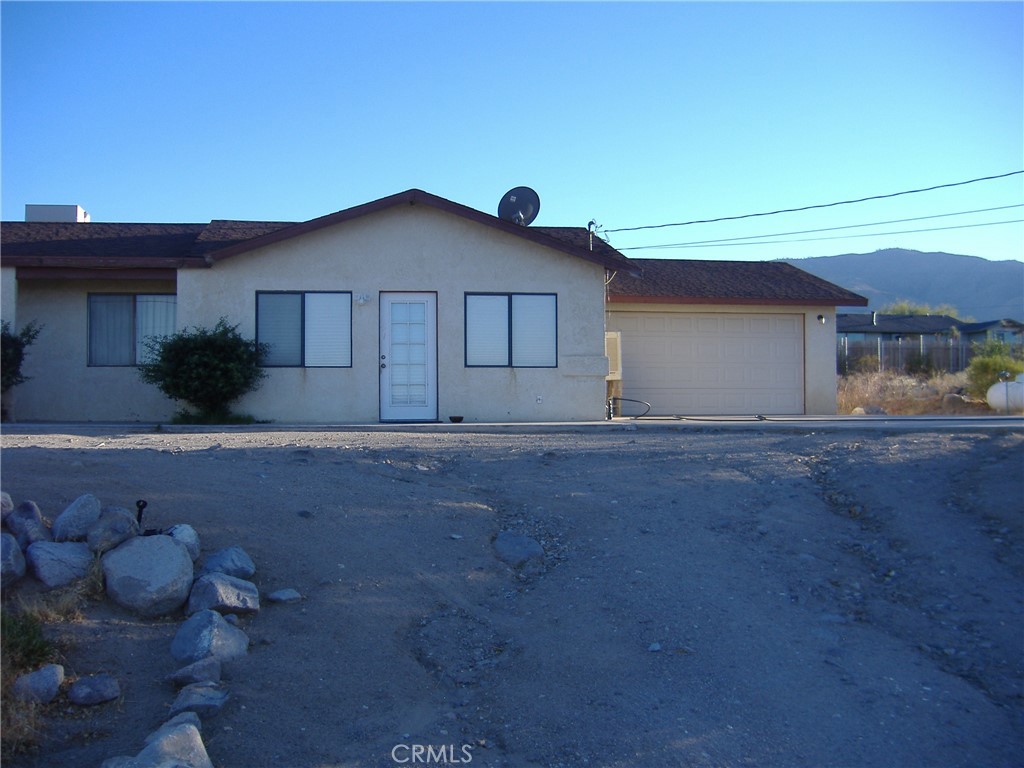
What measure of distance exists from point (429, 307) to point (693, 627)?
10203 millimetres

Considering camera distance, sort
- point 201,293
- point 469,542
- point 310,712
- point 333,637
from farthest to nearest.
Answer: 1. point 201,293
2. point 469,542
3. point 333,637
4. point 310,712

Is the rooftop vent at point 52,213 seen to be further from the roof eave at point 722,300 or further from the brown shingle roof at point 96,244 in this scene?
the roof eave at point 722,300

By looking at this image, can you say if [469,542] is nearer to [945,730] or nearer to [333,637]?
[333,637]

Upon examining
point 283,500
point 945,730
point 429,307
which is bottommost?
point 945,730

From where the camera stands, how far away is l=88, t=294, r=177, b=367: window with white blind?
56.2 ft

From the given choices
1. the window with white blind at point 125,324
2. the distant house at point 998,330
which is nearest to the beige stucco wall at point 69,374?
the window with white blind at point 125,324

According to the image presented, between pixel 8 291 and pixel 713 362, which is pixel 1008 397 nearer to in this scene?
pixel 713 362

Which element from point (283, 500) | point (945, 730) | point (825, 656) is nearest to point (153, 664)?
point (283, 500)

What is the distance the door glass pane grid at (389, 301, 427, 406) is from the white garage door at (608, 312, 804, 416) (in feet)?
17.3

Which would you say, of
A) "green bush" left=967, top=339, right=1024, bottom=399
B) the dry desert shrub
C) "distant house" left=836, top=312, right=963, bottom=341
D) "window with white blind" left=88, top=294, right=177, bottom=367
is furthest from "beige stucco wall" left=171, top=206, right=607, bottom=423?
"distant house" left=836, top=312, right=963, bottom=341

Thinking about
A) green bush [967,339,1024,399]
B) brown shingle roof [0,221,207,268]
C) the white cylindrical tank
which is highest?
brown shingle roof [0,221,207,268]

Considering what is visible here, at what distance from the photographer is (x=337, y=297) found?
15.9m

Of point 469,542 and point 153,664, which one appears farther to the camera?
point 469,542

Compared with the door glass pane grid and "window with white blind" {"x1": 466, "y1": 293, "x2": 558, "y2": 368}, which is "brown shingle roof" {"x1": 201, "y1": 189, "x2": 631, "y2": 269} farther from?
the door glass pane grid
